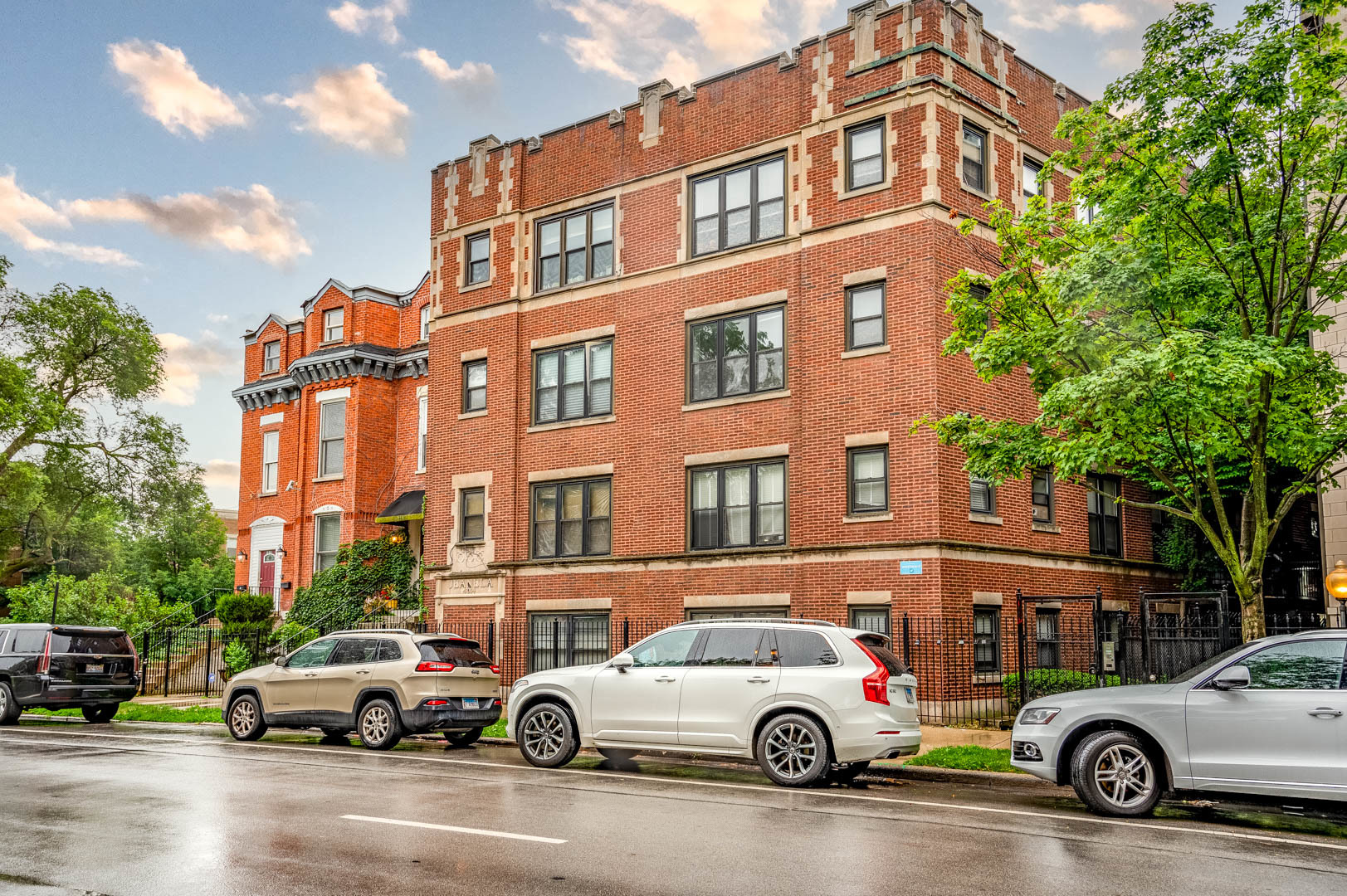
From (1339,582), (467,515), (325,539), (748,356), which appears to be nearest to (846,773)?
(1339,582)

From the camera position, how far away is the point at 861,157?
2141cm

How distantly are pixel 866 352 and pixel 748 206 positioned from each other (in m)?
4.36

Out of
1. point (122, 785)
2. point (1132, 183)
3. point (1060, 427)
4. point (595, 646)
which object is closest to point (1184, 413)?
point (1060, 427)

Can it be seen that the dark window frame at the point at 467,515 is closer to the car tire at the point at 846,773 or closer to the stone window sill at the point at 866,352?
the stone window sill at the point at 866,352

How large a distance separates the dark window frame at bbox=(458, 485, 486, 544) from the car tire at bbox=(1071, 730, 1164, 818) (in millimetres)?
17309

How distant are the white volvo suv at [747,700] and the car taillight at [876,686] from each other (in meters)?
0.01

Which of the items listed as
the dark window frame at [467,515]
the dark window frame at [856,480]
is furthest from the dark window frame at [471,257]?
the dark window frame at [856,480]

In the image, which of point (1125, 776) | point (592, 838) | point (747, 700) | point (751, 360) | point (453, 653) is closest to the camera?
point (592, 838)

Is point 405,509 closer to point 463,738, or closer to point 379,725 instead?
point 463,738

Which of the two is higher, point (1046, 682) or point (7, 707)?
point (1046, 682)

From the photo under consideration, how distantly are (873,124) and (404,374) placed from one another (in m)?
17.9

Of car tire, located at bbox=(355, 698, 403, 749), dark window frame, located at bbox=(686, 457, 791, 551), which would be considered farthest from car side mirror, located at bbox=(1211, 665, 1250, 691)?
dark window frame, located at bbox=(686, 457, 791, 551)

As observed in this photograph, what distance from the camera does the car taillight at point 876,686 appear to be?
1188 centimetres

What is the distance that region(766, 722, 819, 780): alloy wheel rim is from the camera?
1208 centimetres
